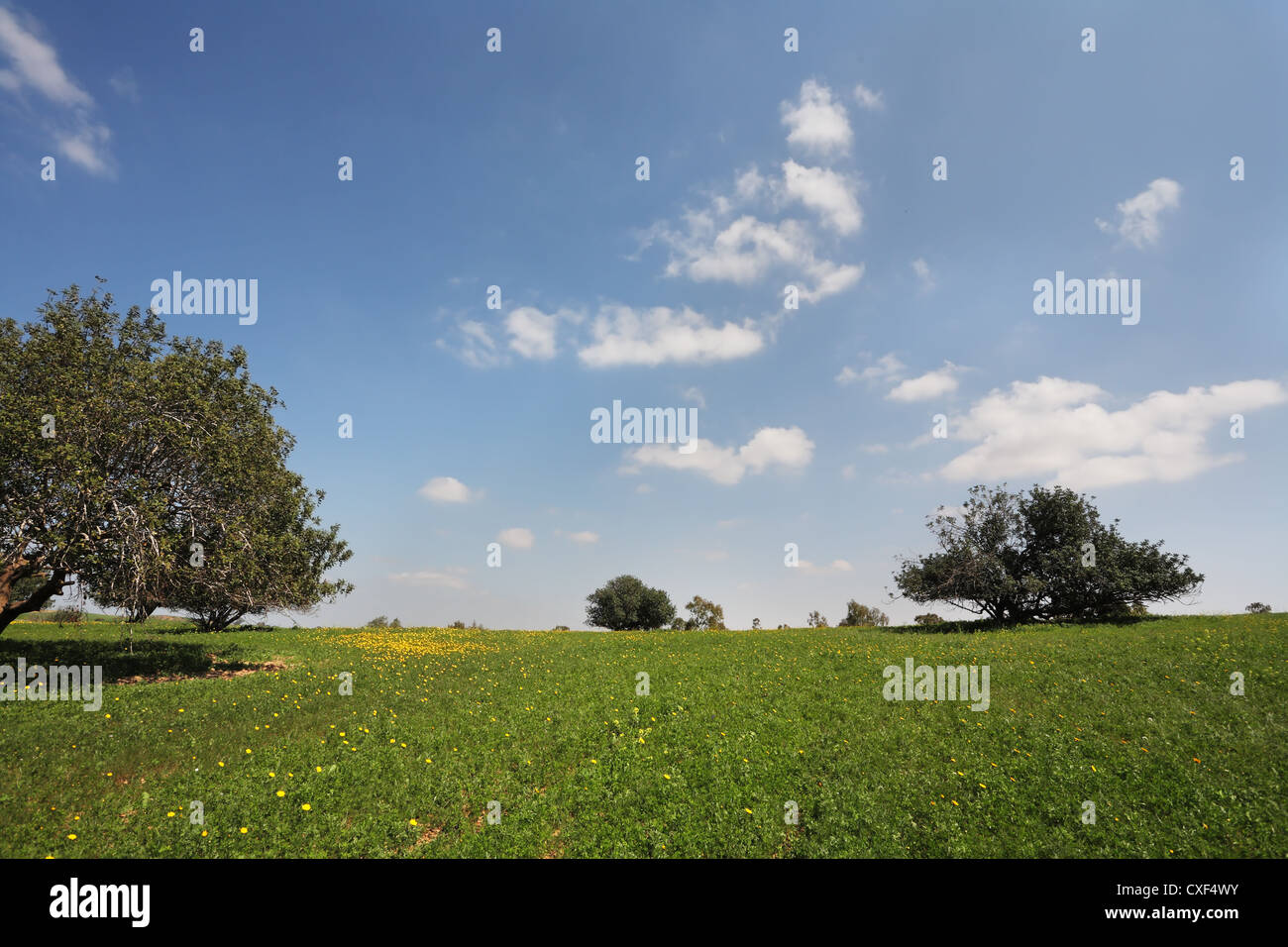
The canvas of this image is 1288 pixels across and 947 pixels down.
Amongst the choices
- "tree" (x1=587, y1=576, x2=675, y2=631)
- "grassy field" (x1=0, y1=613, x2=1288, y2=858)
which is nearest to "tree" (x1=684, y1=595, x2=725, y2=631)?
"tree" (x1=587, y1=576, x2=675, y2=631)

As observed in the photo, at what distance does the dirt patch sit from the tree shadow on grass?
1.2 inches

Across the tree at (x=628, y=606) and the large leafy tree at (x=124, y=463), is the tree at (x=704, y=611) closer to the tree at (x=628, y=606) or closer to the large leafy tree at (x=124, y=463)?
the tree at (x=628, y=606)

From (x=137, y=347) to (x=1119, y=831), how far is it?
34763mm

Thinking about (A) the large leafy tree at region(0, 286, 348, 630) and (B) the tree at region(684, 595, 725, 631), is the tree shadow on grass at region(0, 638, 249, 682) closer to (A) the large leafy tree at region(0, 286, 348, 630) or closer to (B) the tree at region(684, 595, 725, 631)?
(A) the large leafy tree at region(0, 286, 348, 630)

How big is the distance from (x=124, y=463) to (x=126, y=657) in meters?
10.1

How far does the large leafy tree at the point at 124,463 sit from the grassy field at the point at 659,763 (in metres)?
4.29

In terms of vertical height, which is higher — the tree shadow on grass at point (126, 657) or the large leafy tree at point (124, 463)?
the large leafy tree at point (124, 463)

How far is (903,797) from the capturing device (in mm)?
12492

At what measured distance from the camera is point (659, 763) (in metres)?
14.0

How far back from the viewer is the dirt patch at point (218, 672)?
19.9m

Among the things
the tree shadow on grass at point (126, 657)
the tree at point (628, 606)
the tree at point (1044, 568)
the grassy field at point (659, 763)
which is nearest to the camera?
the grassy field at point (659, 763)

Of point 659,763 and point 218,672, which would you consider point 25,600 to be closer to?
point 218,672

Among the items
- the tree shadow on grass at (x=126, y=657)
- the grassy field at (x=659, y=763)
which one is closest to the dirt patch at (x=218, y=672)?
the tree shadow on grass at (x=126, y=657)

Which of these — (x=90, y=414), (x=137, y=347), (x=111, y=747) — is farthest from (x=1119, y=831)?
(x=137, y=347)
